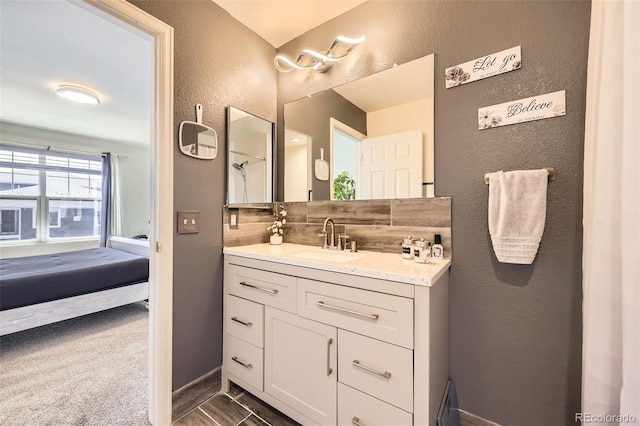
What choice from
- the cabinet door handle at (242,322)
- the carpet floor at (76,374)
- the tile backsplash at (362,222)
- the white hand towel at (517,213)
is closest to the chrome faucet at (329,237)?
the tile backsplash at (362,222)

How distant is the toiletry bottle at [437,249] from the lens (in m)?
1.34

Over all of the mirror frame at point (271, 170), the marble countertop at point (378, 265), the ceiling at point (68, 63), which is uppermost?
the ceiling at point (68, 63)

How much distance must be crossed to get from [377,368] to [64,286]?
2.98 metres

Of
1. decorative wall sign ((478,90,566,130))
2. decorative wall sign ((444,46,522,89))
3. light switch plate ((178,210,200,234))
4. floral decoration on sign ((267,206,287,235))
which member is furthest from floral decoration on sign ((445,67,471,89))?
A: light switch plate ((178,210,200,234))

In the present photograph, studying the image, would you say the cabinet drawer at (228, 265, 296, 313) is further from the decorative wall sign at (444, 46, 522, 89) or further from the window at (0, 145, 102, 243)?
the window at (0, 145, 102, 243)

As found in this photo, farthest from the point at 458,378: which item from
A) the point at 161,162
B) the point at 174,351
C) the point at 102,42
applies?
the point at 102,42

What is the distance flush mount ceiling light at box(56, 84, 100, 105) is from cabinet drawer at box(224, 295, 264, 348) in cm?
287

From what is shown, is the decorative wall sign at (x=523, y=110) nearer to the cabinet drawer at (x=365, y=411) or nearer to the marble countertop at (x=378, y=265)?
the marble countertop at (x=378, y=265)

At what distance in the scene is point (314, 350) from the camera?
1.20m

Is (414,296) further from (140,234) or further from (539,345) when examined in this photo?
(140,234)

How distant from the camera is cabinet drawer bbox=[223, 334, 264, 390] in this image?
142 cm

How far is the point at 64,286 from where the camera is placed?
2.42 meters

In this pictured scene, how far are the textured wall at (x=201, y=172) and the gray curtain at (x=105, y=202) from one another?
14.2 feet

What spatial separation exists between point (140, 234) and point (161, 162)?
4785 mm
